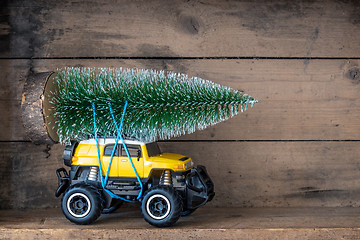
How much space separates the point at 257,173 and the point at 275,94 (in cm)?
21

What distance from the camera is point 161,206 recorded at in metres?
0.81

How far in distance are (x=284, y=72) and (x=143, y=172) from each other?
0.48 meters

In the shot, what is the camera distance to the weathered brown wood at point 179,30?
108 centimetres

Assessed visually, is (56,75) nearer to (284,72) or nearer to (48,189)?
(48,189)

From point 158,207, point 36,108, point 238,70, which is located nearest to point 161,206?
point 158,207

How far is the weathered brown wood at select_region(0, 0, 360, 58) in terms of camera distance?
1080 millimetres

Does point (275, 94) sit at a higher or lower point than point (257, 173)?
higher

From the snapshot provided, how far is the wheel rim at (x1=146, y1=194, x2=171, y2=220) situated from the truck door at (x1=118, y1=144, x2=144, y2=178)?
0.20 ft

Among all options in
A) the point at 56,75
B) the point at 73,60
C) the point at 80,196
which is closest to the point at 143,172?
the point at 80,196

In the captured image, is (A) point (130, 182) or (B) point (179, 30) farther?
(B) point (179, 30)

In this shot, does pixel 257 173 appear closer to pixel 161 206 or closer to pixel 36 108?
pixel 161 206

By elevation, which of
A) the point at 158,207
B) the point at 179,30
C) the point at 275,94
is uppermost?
the point at 179,30

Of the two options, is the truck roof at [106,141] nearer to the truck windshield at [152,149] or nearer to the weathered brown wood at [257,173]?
the truck windshield at [152,149]

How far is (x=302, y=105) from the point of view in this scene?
1079 mm
